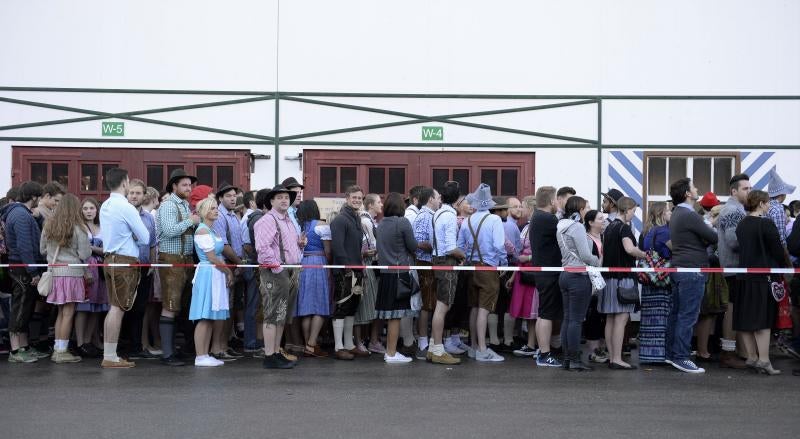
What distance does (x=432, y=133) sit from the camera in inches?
606

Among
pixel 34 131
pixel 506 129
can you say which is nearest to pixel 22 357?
pixel 34 131

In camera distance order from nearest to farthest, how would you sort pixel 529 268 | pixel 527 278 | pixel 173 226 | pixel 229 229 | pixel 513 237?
1. pixel 173 226
2. pixel 529 268
3. pixel 229 229
4. pixel 527 278
5. pixel 513 237

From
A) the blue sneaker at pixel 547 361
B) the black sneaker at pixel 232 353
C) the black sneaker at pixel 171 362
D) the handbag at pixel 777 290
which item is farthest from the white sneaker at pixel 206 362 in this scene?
the handbag at pixel 777 290

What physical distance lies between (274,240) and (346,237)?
0.97 meters

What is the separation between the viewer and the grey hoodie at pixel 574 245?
999 cm

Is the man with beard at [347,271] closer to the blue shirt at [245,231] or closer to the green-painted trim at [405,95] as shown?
the blue shirt at [245,231]

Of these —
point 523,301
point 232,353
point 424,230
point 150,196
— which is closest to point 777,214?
point 523,301

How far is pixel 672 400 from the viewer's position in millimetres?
8586

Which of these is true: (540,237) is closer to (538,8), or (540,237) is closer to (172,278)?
(172,278)

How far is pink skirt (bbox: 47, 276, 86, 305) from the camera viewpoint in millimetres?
10422

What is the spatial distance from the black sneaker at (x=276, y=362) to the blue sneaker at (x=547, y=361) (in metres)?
2.59

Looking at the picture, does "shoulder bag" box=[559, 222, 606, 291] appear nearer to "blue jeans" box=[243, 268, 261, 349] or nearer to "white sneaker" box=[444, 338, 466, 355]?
"white sneaker" box=[444, 338, 466, 355]

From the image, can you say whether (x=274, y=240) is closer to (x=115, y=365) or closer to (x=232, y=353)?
(x=232, y=353)

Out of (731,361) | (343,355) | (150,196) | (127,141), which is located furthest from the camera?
(127,141)
